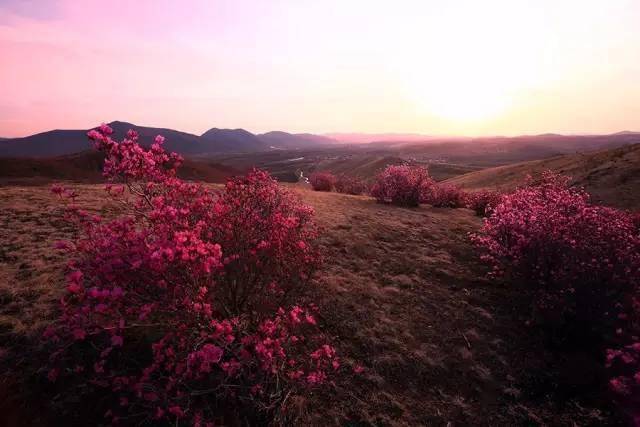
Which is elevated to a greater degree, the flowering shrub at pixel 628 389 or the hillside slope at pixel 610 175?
the hillside slope at pixel 610 175

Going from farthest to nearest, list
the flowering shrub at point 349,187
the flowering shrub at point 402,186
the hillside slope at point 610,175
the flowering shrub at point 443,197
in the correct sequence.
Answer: the flowering shrub at point 349,187, the flowering shrub at point 443,197, the flowering shrub at point 402,186, the hillside slope at point 610,175

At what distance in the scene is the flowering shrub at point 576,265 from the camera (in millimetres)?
7085

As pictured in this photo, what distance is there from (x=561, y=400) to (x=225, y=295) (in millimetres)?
5465

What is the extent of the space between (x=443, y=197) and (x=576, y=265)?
10.8 meters

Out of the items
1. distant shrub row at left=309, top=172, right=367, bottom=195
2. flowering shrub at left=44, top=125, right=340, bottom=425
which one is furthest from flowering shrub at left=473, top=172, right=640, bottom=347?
distant shrub row at left=309, top=172, right=367, bottom=195

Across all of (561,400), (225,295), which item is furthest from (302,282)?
(561,400)

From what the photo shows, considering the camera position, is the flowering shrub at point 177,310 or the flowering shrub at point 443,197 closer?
the flowering shrub at point 177,310

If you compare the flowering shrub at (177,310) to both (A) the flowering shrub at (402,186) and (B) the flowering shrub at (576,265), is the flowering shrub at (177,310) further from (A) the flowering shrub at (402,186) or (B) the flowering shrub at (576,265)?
(A) the flowering shrub at (402,186)

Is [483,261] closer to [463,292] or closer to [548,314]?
[463,292]

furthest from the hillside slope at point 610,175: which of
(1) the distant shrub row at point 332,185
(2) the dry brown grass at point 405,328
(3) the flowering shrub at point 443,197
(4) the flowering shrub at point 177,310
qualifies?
(4) the flowering shrub at point 177,310

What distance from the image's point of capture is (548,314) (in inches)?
288

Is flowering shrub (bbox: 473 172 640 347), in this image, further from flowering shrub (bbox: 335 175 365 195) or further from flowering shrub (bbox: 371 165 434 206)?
flowering shrub (bbox: 335 175 365 195)

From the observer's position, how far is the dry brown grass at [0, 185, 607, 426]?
213 inches

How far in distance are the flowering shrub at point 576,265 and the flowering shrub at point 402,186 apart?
319 inches
